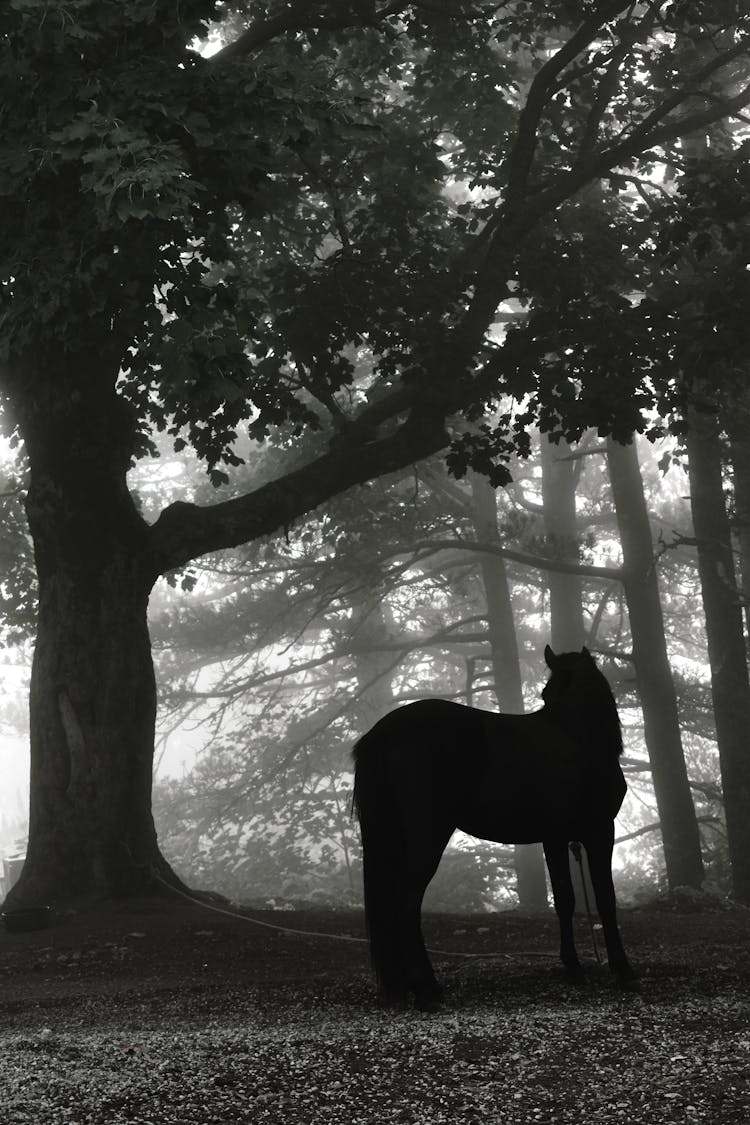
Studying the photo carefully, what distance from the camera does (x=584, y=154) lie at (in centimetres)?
1355

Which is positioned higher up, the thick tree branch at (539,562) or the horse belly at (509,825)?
the thick tree branch at (539,562)

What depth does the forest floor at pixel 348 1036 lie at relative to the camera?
4.38 meters

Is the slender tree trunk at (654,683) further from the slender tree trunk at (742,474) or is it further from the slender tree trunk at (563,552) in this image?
the slender tree trunk at (742,474)

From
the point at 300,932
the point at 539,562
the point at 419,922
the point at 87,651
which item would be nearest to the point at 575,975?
the point at 419,922

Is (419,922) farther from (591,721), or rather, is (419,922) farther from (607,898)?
(591,721)

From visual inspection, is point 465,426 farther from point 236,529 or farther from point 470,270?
point 236,529

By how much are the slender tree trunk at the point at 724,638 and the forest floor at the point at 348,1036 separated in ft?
19.3

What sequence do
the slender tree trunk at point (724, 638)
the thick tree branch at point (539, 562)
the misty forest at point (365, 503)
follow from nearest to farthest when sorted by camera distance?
the misty forest at point (365, 503) < the slender tree trunk at point (724, 638) < the thick tree branch at point (539, 562)

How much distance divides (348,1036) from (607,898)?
2.04 m

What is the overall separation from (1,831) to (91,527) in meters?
59.7

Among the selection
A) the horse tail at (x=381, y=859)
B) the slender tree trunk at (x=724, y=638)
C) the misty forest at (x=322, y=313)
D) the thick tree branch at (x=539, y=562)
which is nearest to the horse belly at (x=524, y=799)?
the horse tail at (x=381, y=859)

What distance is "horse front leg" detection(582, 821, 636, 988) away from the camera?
6.77 metres

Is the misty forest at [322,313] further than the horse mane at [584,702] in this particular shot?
Yes

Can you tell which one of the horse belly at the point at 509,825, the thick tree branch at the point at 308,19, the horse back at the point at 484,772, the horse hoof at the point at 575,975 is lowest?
the horse hoof at the point at 575,975
